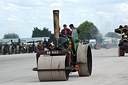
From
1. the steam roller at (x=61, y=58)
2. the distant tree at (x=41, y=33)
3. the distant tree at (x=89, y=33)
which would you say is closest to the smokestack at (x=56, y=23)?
the steam roller at (x=61, y=58)

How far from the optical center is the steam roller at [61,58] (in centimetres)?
1147

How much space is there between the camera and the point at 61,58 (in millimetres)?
11641

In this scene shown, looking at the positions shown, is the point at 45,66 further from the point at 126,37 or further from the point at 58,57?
the point at 126,37

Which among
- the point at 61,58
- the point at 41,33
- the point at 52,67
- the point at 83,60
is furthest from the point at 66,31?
the point at 41,33

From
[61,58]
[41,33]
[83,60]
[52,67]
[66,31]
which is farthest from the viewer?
[41,33]

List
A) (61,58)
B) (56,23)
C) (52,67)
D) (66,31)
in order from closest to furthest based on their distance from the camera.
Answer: (52,67), (61,58), (56,23), (66,31)

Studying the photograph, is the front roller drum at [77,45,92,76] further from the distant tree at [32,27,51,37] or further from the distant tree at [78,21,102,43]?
the distant tree at [32,27,51,37]

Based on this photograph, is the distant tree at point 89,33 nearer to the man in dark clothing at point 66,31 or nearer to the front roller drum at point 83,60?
the man in dark clothing at point 66,31

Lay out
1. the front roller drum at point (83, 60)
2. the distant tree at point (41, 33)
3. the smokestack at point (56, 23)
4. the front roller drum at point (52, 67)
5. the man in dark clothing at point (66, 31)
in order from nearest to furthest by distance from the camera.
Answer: the front roller drum at point (52, 67) → the smokestack at point (56, 23) → the front roller drum at point (83, 60) → the man in dark clothing at point (66, 31) → the distant tree at point (41, 33)

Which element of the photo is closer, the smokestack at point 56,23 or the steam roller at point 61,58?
the steam roller at point 61,58

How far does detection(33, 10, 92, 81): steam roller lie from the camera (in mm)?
11469

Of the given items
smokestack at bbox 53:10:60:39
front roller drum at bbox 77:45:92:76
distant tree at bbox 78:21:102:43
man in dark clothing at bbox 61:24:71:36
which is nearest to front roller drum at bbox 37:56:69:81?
smokestack at bbox 53:10:60:39

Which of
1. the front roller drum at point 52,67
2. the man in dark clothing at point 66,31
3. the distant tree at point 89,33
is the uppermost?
the distant tree at point 89,33

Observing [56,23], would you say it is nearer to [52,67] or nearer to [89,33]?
[52,67]
